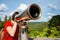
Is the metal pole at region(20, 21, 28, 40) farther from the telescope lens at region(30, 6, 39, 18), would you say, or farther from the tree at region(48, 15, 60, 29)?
the tree at region(48, 15, 60, 29)

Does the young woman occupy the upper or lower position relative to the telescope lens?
lower

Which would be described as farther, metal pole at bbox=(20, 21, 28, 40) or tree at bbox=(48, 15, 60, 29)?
tree at bbox=(48, 15, 60, 29)

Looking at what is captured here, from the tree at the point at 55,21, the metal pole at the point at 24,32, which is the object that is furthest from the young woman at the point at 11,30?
the tree at the point at 55,21

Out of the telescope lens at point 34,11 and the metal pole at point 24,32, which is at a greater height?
the telescope lens at point 34,11

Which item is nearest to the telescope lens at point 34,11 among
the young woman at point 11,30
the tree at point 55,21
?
the young woman at point 11,30

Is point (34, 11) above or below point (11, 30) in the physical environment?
above

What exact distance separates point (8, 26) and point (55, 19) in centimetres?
453

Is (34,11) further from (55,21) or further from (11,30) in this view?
(55,21)

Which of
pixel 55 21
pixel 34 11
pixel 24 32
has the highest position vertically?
pixel 34 11

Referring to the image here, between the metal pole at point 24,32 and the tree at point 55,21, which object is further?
the tree at point 55,21

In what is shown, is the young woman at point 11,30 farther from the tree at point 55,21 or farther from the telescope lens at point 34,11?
the tree at point 55,21

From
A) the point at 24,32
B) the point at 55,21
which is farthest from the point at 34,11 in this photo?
the point at 55,21

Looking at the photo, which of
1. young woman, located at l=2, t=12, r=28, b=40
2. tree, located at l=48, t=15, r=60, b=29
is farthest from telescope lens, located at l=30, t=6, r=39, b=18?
tree, located at l=48, t=15, r=60, b=29

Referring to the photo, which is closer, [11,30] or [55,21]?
[11,30]
